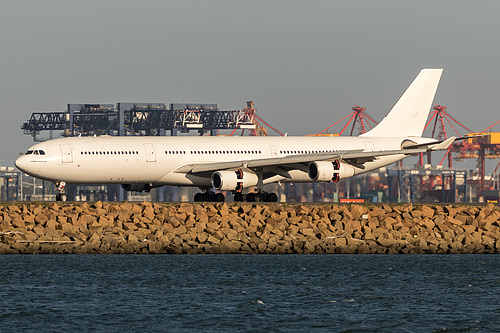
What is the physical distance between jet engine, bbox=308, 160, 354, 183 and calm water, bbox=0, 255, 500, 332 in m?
14.7

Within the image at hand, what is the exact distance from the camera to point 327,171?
56.2 m

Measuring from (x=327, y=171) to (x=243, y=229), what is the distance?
13.5 metres

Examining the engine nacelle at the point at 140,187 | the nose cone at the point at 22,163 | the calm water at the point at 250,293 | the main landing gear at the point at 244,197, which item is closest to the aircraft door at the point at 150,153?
the engine nacelle at the point at 140,187

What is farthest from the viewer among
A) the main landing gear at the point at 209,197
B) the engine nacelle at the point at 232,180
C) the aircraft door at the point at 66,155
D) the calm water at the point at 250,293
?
the main landing gear at the point at 209,197

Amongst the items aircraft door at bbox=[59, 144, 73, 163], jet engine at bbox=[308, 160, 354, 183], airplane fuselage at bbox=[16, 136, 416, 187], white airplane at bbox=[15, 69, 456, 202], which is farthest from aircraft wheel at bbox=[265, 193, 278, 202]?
aircraft door at bbox=[59, 144, 73, 163]

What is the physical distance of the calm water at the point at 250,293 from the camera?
26.9 metres

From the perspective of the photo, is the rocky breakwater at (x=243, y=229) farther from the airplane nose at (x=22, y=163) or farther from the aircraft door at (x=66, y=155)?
the aircraft door at (x=66, y=155)

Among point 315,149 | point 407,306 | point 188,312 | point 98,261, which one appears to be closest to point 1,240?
point 98,261

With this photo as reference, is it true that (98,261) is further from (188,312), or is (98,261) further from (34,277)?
(188,312)

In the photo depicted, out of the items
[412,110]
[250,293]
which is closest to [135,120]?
[412,110]

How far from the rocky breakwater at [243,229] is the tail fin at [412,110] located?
60.1ft

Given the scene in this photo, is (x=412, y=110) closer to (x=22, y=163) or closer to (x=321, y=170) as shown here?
(x=321, y=170)

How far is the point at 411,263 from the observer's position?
39.9 meters

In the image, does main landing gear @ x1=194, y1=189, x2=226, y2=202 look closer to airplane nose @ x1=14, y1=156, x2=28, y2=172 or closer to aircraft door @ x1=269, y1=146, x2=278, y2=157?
aircraft door @ x1=269, y1=146, x2=278, y2=157
